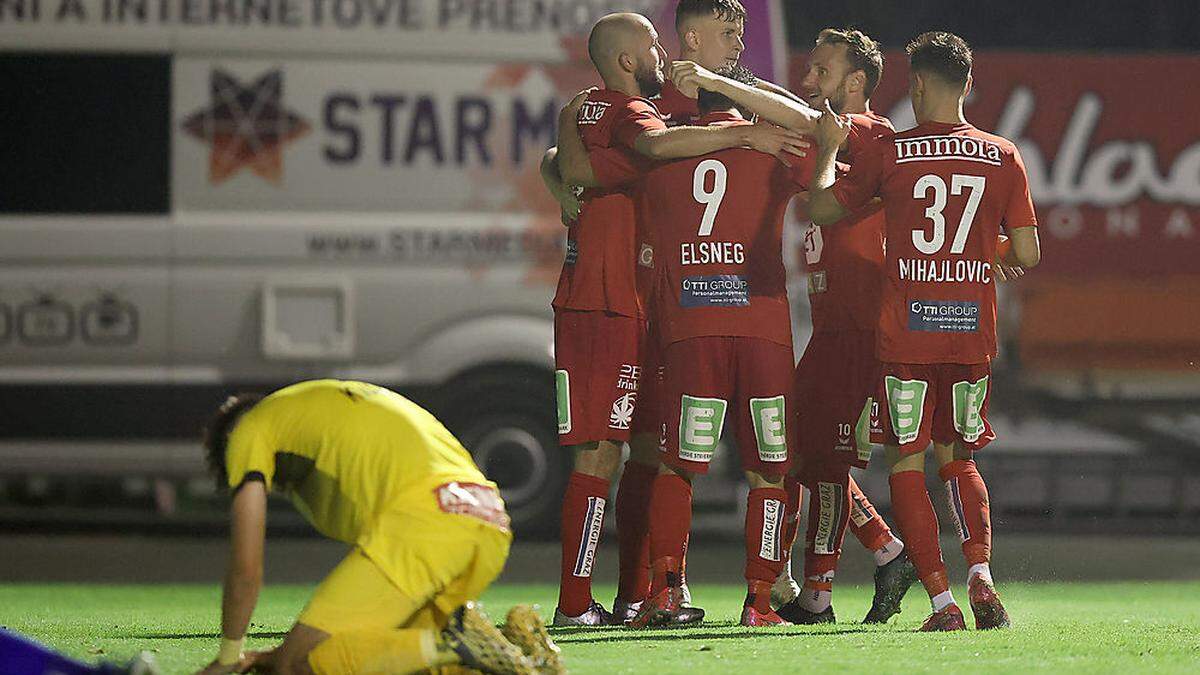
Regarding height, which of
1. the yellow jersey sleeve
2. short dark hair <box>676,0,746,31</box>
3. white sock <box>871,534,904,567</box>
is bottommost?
white sock <box>871,534,904,567</box>

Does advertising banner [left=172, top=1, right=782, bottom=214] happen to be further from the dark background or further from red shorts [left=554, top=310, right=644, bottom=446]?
red shorts [left=554, top=310, right=644, bottom=446]

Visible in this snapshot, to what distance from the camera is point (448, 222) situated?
389 inches

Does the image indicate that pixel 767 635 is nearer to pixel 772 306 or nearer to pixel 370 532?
pixel 772 306

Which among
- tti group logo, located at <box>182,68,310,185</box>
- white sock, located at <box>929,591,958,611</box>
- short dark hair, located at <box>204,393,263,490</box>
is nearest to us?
short dark hair, located at <box>204,393,263,490</box>

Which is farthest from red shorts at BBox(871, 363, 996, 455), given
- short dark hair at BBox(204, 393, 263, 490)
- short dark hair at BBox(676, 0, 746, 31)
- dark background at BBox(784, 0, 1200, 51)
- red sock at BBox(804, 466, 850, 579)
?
dark background at BBox(784, 0, 1200, 51)

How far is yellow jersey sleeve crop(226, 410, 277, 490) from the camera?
455 cm

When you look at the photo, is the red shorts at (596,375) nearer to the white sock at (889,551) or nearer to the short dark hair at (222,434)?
the white sock at (889,551)

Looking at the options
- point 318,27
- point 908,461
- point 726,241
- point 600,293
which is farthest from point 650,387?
point 318,27

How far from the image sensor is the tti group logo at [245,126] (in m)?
9.80

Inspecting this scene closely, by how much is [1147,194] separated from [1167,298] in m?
0.58

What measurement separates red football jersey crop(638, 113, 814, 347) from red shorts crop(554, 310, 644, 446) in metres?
0.19

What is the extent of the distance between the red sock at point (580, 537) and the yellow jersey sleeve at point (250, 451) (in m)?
1.93

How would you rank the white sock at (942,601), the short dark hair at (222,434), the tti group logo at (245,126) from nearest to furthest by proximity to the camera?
the short dark hair at (222,434) < the white sock at (942,601) < the tti group logo at (245,126)

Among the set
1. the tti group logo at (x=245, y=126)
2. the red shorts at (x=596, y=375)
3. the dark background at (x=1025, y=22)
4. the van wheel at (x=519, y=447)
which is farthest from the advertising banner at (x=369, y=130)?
the red shorts at (x=596, y=375)
